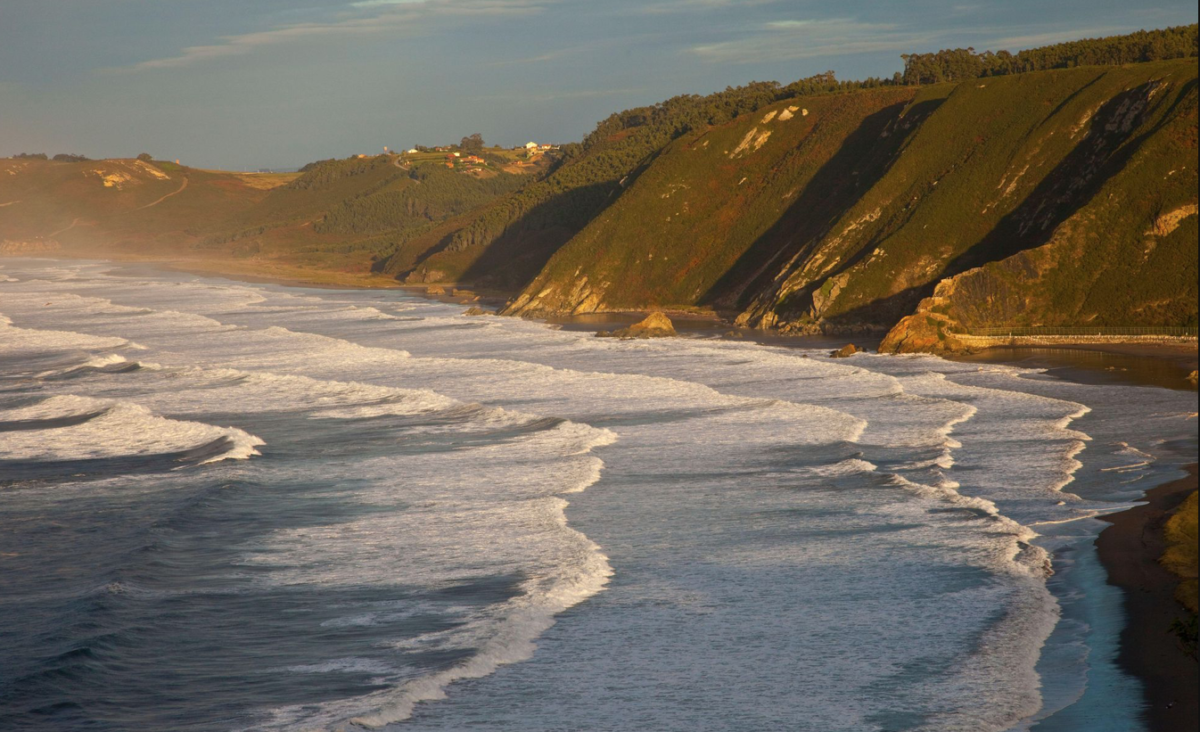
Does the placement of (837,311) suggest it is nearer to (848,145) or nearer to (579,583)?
(848,145)

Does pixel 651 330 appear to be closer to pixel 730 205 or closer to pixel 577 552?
pixel 730 205

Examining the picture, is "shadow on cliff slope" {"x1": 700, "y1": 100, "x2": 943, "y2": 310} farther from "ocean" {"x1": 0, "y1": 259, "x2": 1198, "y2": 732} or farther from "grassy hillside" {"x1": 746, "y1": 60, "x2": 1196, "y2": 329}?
"ocean" {"x1": 0, "y1": 259, "x2": 1198, "y2": 732}

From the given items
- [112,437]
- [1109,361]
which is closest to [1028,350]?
[1109,361]

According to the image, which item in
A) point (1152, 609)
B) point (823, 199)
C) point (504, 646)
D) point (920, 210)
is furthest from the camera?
point (823, 199)

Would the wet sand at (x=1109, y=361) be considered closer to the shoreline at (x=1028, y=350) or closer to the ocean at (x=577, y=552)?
the shoreline at (x=1028, y=350)

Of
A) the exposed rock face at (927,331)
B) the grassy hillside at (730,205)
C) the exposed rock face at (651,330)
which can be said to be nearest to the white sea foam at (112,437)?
the exposed rock face at (651,330)

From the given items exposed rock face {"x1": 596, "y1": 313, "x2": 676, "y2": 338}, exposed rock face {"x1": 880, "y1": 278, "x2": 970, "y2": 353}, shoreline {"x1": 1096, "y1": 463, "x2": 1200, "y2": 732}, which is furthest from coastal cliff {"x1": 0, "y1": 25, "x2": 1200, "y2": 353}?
shoreline {"x1": 1096, "y1": 463, "x2": 1200, "y2": 732}
